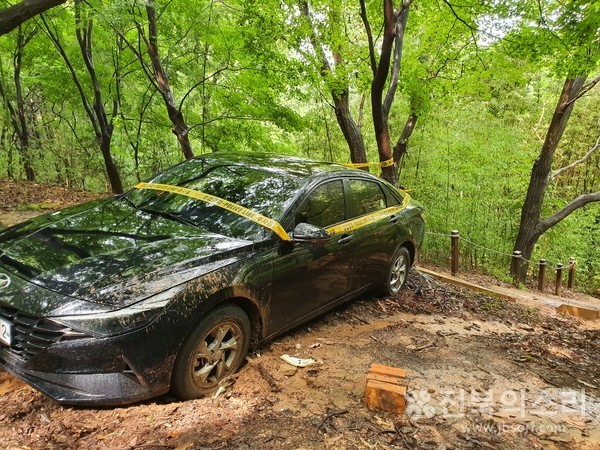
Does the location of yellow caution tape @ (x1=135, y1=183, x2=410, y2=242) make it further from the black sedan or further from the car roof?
the car roof

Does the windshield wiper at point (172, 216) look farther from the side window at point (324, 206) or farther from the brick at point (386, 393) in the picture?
the brick at point (386, 393)

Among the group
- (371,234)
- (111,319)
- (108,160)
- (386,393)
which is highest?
(108,160)

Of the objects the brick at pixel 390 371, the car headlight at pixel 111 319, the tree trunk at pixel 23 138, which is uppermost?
the tree trunk at pixel 23 138

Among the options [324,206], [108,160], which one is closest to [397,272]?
[324,206]

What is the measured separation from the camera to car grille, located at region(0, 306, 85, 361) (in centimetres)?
200

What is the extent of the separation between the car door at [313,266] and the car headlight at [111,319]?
40.4 inches

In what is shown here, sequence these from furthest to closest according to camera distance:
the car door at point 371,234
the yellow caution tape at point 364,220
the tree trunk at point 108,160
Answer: the tree trunk at point 108,160, the car door at point 371,234, the yellow caution tape at point 364,220

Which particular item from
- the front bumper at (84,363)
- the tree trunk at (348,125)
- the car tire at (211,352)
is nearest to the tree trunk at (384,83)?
the tree trunk at (348,125)

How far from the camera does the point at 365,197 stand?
4.12 meters

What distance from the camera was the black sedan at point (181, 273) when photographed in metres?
2.04

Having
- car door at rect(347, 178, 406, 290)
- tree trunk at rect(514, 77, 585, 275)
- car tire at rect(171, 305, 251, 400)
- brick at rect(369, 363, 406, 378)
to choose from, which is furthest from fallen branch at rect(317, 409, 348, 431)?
tree trunk at rect(514, 77, 585, 275)

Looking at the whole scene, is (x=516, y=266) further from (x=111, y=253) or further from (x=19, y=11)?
(x=19, y=11)

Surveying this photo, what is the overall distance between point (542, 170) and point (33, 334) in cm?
1156

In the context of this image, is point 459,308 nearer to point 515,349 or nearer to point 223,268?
point 515,349
